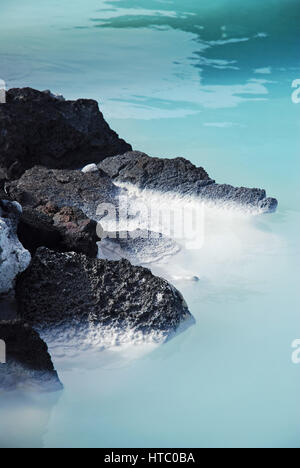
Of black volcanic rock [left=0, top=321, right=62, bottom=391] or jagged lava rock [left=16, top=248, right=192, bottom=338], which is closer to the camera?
black volcanic rock [left=0, top=321, right=62, bottom=391]

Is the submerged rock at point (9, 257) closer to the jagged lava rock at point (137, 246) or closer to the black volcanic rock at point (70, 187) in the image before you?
the jagged lava rock at point (137, 246)

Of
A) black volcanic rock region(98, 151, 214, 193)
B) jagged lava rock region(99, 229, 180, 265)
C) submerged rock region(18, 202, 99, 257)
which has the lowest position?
jagged lava rock region(99, 229, 180, 265)

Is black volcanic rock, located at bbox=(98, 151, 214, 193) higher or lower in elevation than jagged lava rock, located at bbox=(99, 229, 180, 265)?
higher

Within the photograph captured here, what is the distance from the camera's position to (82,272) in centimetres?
311

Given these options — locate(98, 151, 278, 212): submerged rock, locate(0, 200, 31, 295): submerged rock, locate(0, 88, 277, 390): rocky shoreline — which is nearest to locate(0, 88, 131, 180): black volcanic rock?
locate(0, 88, 277, 390): rocky shoreline

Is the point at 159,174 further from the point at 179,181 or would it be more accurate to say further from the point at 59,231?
the point at 59,231

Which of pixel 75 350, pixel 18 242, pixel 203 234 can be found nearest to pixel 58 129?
pixel 203 234

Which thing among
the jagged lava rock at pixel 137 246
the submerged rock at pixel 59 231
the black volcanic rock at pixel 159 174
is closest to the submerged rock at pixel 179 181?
the black volcanic rock at pixel 159 174

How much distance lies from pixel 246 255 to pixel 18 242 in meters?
1.23

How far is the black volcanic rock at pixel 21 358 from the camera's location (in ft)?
8.44

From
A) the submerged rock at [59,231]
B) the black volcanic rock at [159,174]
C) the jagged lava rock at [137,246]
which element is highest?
the submerged rock at [59,231]

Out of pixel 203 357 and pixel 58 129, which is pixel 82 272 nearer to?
pixel 203 357

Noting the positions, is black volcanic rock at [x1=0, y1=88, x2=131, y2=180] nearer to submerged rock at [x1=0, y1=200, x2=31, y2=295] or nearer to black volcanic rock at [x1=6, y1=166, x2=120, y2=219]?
black volcanic rock at [x1=6, y1=166, x2=120, y2=219]

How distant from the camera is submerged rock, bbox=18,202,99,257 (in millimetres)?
3324
